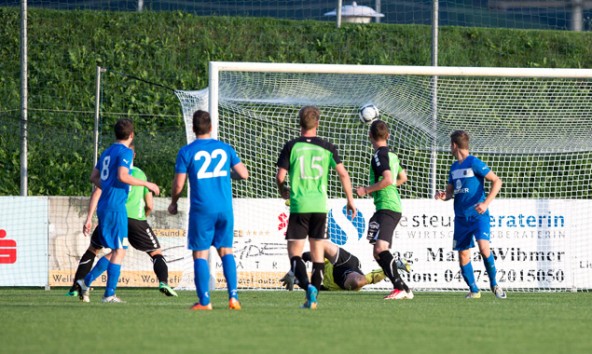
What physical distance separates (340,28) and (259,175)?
7.58 meters

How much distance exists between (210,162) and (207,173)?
0.10m

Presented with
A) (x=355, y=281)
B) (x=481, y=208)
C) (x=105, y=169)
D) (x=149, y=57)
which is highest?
(x=149, y=57)

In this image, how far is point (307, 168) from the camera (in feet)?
32.0

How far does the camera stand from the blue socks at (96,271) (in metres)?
10.9

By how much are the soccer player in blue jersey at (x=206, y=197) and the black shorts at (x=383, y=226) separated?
270cm

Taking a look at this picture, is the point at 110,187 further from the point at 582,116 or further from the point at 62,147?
the point at 62,147

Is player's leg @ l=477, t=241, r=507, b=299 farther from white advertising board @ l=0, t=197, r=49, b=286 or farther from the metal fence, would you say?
the metal fence

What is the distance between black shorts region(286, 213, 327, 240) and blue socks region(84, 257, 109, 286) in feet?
7.58

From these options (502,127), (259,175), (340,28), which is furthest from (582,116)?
(340,28)

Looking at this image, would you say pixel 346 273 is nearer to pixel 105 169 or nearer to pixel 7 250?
pixel 105 169

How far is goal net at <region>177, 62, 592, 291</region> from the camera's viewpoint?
14.4 metres

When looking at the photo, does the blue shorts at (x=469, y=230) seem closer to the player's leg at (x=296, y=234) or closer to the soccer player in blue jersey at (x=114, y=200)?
the player's leg at (x=296, y=234)

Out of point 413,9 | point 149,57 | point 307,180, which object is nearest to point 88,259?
point 307,180

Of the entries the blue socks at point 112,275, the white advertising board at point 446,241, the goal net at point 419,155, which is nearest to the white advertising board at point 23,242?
the goal net at point 419,155
